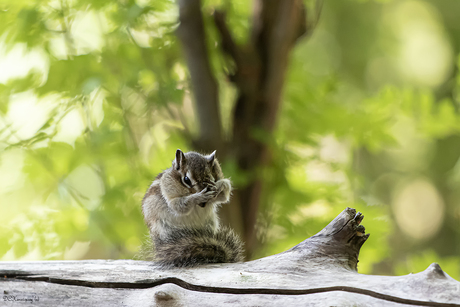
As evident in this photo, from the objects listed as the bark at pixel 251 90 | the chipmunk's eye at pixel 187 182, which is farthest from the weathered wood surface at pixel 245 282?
the bark at pixel 251 90

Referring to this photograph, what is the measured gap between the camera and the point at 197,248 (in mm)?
1149

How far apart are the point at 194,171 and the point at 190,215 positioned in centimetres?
14

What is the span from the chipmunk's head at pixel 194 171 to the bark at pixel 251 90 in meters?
0.65

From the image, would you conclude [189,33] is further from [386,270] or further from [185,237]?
[386,270]

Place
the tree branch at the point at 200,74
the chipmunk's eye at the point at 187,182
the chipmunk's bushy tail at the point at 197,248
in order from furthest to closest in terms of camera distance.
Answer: the tree branch at the point at 200,74 → the chipmunk's eye at the point at 187,182 → the chipmunk's bushy tail at the point at 197,248

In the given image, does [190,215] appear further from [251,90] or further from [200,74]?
[251,90]

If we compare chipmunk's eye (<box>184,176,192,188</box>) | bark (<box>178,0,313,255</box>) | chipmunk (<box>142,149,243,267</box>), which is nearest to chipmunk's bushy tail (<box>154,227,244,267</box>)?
chipmunk (<box>142,149,243,267</box>)

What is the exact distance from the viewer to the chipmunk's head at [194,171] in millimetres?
1245

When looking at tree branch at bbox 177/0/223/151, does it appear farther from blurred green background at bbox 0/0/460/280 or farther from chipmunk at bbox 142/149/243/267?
chipmunk at bbox 142/149/243/267

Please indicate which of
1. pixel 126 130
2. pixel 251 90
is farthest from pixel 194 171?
pixel 251 90

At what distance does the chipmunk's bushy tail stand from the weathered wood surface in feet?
0.12

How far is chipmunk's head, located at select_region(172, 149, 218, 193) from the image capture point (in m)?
1.25

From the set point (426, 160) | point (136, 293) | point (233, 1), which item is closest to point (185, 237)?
point (136, 293)

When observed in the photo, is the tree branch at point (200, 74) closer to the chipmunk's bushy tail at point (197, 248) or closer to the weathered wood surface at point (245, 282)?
the chipmunk's bushy tail at point (197, 248)
